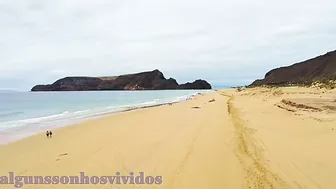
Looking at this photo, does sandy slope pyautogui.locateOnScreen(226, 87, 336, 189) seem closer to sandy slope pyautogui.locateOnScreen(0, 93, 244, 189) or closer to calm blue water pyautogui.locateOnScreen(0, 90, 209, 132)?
sandy slope pyautogui.locateOnScreen(0, 93, 244, 189)

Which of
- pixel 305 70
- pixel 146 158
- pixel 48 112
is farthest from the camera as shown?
pixel 305 70

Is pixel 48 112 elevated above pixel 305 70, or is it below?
below

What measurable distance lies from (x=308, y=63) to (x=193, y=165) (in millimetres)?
121557

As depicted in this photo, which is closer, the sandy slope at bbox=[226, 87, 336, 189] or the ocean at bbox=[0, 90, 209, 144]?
the sandy slope at bbox=[226, 87, 336, 189]

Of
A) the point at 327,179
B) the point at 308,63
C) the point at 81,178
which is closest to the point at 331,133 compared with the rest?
the point at 327,179

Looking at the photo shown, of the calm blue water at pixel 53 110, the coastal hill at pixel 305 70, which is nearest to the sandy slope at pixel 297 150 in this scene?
the calm blue water at pixel 53 110

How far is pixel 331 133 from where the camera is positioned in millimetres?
9031

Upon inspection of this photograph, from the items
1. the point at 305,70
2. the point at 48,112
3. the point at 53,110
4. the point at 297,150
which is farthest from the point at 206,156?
the point at 305,70

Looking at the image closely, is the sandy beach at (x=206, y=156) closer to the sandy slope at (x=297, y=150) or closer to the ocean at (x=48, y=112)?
the sandy slope at (x=297, y=150)

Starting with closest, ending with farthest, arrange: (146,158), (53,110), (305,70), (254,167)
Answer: (254,167)
(146,158)
(53,110)
(305,70)

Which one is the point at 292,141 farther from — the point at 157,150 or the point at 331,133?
the point at 157,150

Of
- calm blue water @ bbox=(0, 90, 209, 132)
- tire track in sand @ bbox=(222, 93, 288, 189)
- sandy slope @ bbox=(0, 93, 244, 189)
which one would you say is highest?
tire track in sand @ bbox=(222, 93, 288, 189)

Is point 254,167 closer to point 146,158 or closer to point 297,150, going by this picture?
point 297,150

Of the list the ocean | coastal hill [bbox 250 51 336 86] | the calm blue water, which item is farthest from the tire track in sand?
coastal hill [bbox 250 51 336 86]
